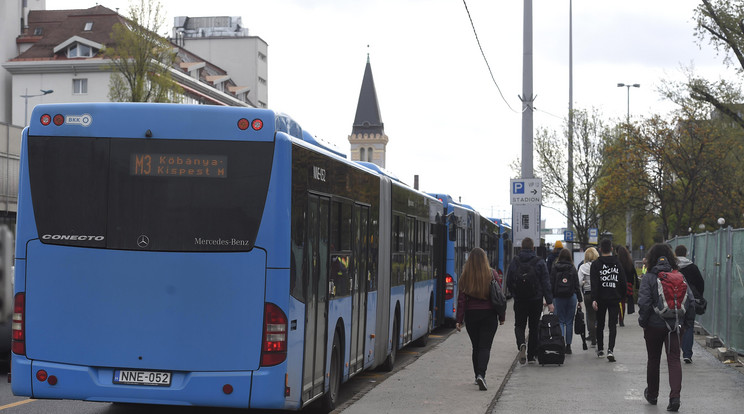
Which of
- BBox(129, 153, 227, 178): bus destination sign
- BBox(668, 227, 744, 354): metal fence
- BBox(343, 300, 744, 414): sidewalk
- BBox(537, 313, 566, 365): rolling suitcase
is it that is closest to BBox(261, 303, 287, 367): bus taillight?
BBox(129, 153, 227, 178): bus destination sign

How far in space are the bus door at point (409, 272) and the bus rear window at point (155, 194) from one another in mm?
7476

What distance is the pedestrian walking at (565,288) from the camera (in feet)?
53.3

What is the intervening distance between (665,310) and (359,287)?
3.46 metres

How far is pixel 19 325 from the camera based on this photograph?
9.00m

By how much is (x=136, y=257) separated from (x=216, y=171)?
→ 983 millimetres

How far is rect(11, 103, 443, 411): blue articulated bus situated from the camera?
8.78m

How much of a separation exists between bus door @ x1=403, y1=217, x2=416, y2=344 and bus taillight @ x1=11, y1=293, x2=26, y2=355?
25.9 feet

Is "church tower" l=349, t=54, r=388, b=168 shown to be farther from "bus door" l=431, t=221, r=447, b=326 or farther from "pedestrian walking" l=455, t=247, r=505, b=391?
"pedestrian walking" l=455, t=247, r=505, b=391

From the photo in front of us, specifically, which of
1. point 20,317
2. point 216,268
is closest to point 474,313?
point 216,268

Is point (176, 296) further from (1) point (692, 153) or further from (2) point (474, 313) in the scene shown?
(1) point (692, 153)

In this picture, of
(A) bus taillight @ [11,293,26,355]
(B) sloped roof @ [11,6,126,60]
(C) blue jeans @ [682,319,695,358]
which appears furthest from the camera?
(B) sloped roof @ [11,6,126,60]

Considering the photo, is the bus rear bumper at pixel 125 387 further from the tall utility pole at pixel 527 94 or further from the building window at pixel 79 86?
the building window at pixel 79 86

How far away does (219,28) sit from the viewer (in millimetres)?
122875

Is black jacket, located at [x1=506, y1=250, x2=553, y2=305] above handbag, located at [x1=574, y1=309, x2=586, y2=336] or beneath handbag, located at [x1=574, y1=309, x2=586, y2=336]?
above
